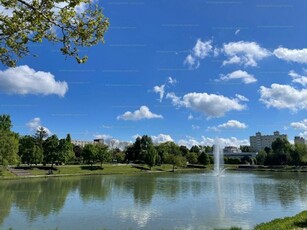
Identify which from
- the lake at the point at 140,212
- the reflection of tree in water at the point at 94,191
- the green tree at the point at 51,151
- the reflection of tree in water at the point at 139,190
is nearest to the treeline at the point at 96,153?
the green tree at the point at 51,151

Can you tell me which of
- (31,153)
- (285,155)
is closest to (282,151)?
(285,155)

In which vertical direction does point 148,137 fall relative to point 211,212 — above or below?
above

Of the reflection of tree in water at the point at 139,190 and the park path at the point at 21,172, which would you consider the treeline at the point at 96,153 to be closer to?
the park path at the point at 21,172

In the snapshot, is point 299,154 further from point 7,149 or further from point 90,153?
point 7,149

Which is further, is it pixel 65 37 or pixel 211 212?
pixel 211 212

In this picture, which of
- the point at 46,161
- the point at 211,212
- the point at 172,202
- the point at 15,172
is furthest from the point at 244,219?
the point at 46,161

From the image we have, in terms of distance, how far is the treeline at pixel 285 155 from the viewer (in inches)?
4227

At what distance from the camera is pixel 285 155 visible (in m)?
116

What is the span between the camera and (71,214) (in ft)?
72.4

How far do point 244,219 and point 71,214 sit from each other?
1169cm

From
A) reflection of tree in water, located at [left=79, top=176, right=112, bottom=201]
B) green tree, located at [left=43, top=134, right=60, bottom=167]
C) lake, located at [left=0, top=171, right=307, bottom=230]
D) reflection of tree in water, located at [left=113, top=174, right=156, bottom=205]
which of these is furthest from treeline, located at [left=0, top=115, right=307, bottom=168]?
lake, located at [left=0, top=171, right=307, bottom=230]

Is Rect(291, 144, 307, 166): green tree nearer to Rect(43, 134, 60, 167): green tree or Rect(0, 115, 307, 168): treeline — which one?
Rect(0, 115, 307, 168): treeline

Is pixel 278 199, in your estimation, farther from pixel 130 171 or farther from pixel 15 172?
pixel 130 171

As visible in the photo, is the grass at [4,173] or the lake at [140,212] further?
the grass at [4,173]
